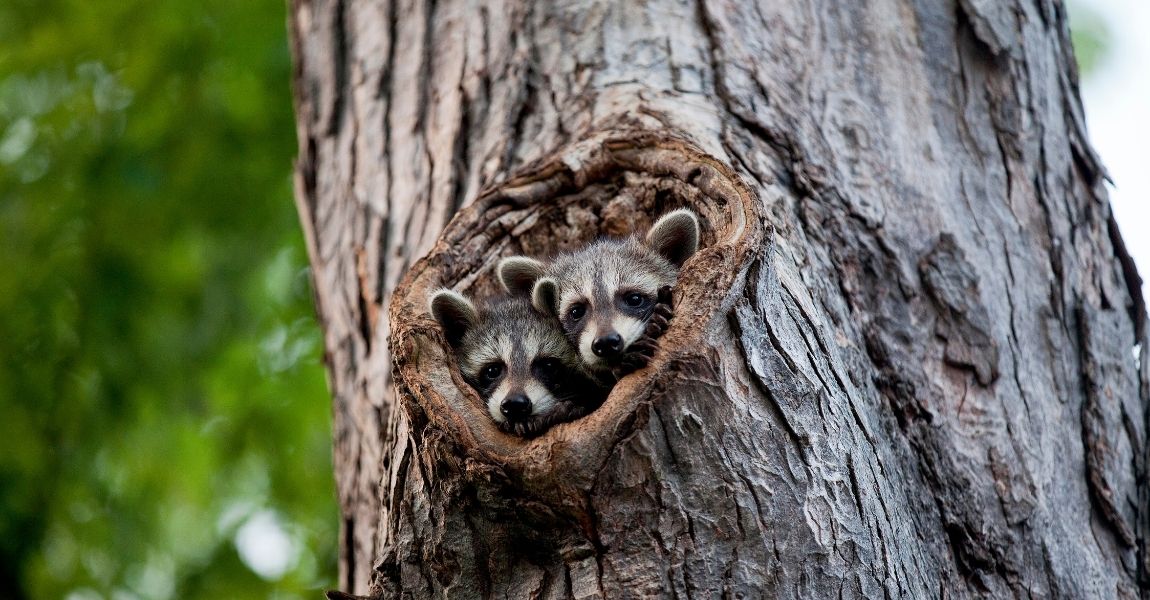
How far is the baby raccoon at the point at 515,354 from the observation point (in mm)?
4012

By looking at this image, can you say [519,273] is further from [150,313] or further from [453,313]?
[150,313]

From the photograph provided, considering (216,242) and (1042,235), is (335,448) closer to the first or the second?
(216,242)

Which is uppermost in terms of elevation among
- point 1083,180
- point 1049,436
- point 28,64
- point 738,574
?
point 28,64

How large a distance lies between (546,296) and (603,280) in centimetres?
26

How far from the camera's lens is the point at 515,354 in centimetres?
433

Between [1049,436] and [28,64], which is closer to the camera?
[1049,436]

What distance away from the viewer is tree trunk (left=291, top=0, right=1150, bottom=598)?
2914 millimetres

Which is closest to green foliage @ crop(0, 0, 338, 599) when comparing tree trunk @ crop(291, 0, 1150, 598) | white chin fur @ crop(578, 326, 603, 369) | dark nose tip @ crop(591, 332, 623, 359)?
tree trunk @ crop(291, 0, 1150, 598)

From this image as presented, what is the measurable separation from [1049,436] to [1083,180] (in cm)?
127

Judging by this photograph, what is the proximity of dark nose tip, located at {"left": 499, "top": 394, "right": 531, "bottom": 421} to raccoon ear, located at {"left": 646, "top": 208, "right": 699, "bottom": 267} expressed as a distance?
0.77 m

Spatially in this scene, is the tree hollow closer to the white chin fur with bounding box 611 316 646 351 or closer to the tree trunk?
the tree trunk

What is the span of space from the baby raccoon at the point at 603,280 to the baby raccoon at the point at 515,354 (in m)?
0.10

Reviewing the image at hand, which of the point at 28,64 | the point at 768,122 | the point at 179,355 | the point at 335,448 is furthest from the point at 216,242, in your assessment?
the point at 768,122

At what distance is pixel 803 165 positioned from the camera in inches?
153
